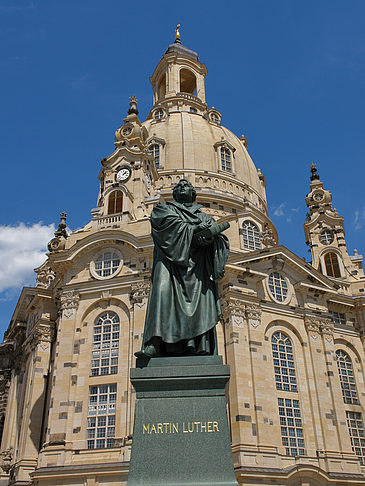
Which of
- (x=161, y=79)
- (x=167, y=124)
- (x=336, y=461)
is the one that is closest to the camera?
(x=336, y=461)

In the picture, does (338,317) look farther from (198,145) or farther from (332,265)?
(198,145)

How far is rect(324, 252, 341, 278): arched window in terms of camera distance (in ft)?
150

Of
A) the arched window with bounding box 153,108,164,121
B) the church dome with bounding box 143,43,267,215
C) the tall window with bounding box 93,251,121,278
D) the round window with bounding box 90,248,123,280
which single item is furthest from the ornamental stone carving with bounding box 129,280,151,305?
the arched window with bounding box 153,108,164,121

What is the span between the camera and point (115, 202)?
133ft

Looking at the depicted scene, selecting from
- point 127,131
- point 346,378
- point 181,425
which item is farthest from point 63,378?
point 181,425

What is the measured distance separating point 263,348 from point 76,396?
12.8 metres

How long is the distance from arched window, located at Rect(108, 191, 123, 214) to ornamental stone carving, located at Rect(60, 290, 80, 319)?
7717 mm

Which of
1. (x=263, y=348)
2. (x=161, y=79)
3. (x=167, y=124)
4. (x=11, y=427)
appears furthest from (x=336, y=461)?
(x=161, y=79)

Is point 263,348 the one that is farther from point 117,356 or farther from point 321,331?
point 117,356

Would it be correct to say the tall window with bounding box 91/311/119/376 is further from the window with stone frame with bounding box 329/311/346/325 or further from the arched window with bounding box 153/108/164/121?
the arched window with bounding box 153/108/164/121

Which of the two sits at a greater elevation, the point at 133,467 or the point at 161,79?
the point at 161,79

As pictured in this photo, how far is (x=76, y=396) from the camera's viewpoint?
3250 cm

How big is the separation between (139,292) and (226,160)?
2521cm

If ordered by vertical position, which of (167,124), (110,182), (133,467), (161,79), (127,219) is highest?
(161,79)
